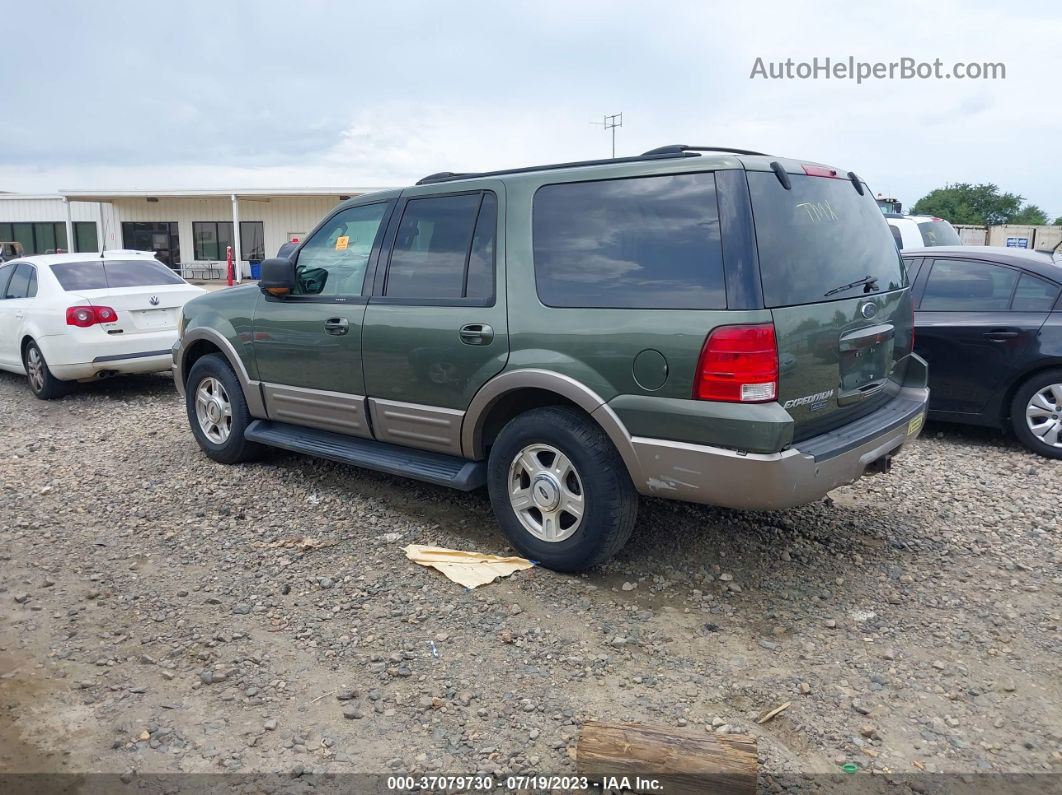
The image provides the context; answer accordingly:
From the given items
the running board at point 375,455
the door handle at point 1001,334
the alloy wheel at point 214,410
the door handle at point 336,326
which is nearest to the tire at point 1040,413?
the door handle at point 1001,334

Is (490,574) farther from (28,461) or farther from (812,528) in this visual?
(28,461)

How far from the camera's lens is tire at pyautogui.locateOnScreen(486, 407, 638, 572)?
401cm

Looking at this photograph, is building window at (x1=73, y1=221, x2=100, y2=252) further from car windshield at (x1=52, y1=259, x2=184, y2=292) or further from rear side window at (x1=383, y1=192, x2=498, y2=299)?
rear side window at (x1=383, y1=192, x2=498, y2=299)

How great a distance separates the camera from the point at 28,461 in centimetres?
668

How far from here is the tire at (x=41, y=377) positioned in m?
A: 9.04

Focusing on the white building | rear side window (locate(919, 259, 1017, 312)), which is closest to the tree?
the white building

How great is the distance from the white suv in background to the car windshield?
8.66 meters

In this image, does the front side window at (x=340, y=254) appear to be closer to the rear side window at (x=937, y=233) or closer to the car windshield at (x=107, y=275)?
the car windshield at (x=107, y=275)

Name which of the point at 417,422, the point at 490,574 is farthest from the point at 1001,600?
the point at 417,422

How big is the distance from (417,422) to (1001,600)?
3.13 metres

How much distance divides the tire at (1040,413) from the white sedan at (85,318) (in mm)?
7963

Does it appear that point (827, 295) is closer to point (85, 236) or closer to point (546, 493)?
point (546, 493)

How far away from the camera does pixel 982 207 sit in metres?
57.2

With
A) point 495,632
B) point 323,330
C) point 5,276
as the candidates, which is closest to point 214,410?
point 323,330
